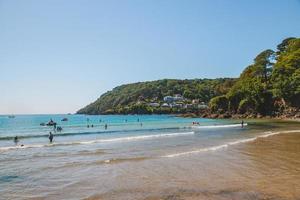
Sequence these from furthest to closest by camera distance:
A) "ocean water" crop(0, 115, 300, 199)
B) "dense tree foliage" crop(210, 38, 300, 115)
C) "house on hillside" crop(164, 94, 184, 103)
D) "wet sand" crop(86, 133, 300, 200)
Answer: "house on hillside" crop(164, 94, 184, 103) < "dense tree foliage" crop(210, 38, 300, 115) < "ocean water" crop(0, 115, 300, 199) < "wet sand" crop(86, 133, 300, 200)

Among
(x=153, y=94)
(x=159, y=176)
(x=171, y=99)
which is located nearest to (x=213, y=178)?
(x=159, y=176)

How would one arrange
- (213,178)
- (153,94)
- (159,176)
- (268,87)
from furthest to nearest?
(153,94) < (268,87) < (159,176) < (213,178)

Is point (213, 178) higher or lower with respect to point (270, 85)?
lower

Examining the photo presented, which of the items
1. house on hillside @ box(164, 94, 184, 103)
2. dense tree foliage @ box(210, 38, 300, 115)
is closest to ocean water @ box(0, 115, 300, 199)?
dense tree foliage @ box(210, 38, 300, 115)

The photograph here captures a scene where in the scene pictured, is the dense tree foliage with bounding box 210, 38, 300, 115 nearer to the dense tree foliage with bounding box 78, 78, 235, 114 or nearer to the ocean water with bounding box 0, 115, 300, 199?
the dense tree foliage with bounding box 78, 78, 235, 114

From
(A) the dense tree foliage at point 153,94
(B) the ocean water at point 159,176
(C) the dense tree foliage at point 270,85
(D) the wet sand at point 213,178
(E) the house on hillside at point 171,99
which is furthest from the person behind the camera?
(E) the house on hillside at point 171,99

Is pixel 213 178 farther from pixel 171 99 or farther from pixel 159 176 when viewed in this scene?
pixel 171 99

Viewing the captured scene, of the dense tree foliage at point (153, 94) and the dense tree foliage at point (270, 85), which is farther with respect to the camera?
the dense tree foliage at point (153, 94)

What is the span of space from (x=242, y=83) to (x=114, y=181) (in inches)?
3416

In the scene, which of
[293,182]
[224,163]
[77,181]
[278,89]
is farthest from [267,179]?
[278,89]

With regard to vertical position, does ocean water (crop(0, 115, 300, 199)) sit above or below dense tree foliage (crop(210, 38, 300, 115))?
below

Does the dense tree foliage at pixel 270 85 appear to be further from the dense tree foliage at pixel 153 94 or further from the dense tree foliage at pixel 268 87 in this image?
the dense tree foliage at pixel 153 94

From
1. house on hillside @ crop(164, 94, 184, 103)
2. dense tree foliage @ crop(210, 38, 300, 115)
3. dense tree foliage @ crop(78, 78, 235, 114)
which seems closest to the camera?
dense tree foliage @ crop(210, 38, 300, 115)

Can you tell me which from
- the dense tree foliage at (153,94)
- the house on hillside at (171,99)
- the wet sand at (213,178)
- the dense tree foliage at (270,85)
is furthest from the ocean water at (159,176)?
the house on hillside at (171,99)
